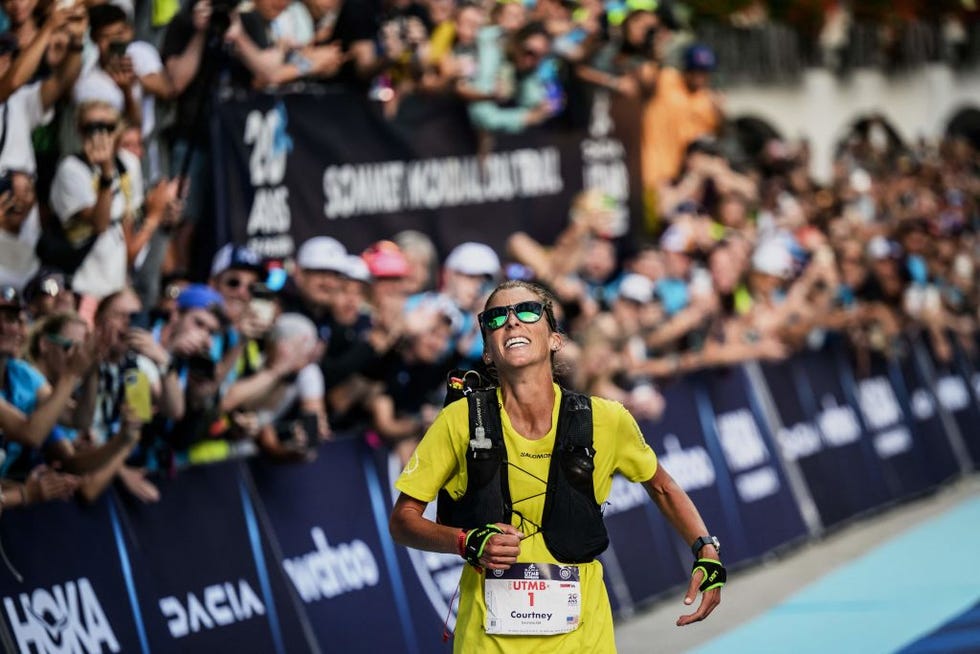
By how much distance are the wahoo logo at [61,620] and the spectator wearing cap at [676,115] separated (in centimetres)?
944

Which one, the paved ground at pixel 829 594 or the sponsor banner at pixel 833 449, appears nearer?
the paved ground at pixel 829 594

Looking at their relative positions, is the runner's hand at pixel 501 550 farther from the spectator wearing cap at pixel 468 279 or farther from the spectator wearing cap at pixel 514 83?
the spectator wearing cap at pixel 514 83

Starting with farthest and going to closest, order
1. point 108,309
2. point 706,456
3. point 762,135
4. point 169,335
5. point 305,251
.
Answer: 1. point 762,135
2. point 706,456
3. point 305,251
4. point 169,335
5. point 108,309

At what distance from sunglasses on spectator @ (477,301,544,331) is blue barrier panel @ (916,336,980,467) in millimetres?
14130

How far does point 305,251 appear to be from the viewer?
1153 cm

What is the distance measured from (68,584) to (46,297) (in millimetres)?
1337

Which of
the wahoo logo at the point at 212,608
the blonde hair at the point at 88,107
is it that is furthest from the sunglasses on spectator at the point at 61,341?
the blonde hair at the point at 88,107

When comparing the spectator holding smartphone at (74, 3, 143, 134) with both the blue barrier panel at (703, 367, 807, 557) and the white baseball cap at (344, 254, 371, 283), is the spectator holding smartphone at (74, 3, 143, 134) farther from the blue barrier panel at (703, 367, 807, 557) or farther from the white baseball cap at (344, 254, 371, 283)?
the blue barrier panel at (703, 367, 807, 557)

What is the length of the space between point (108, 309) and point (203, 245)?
105 inches

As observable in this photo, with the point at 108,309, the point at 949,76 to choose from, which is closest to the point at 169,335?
the point at 108,309

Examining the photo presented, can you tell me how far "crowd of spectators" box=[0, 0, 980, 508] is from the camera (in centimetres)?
909

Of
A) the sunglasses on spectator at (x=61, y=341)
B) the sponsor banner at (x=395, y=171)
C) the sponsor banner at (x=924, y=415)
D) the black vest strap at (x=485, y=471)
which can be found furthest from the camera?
the sponsor banner at (x=924, y=415)

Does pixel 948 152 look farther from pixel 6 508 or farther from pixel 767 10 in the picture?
pixel 6 508

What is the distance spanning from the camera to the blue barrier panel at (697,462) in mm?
14195
